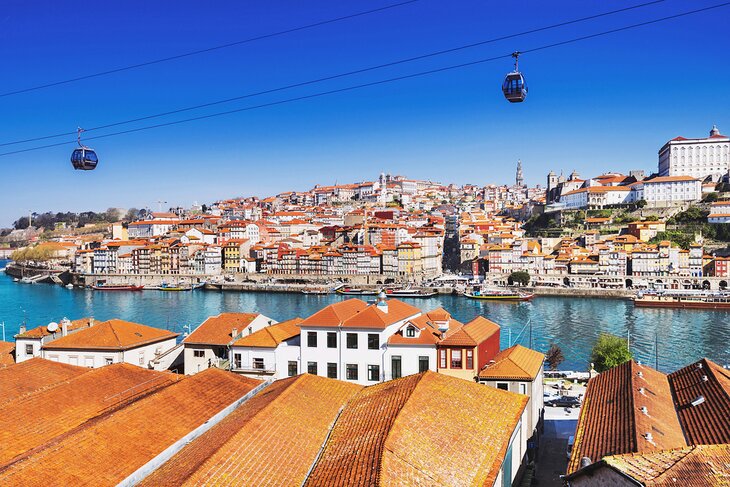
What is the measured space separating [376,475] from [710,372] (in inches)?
223

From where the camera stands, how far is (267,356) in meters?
10.4

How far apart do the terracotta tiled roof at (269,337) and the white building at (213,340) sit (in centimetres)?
33

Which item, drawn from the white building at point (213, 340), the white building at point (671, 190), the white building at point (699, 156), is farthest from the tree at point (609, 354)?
the white building at point (699, 156)

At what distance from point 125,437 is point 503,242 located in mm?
44961

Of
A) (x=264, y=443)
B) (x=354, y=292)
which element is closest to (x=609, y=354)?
(x=264, y=443)

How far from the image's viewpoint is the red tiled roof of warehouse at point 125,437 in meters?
4.69

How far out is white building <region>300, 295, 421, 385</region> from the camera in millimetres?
9750

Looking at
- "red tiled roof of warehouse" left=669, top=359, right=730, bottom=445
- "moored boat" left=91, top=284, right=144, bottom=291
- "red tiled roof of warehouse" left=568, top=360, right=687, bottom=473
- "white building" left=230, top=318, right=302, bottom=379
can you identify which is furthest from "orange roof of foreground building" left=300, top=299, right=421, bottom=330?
"moored boat" left=91, top=284, right=144, bottom=291

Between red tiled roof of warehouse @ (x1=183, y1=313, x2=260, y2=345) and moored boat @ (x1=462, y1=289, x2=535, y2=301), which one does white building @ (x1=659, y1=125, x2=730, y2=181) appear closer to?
moored boat @ (x1=462, y1=289, x2=535, y2=301)

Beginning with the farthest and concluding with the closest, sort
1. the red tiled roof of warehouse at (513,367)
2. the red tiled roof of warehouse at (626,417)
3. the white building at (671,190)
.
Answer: the white building at (671,190), the red tiled roof of warehouse at (513,367), the red tiled roof of warehouse at (626,417)

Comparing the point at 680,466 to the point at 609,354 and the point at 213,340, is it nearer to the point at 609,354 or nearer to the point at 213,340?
the point at 213,340

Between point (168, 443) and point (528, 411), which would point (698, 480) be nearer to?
point (528, 411)

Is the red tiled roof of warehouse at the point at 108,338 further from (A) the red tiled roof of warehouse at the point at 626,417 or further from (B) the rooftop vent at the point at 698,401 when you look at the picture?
(B) the rooftop vent at the point at 698,401

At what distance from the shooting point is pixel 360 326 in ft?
32.1
